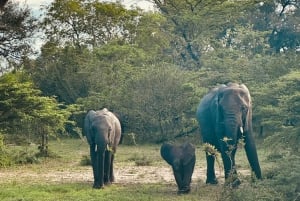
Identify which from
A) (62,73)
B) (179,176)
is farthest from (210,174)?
(62,73)

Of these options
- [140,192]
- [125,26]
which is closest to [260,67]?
[125,26]

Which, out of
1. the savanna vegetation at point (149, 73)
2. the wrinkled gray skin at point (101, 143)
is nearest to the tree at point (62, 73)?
the savanna vegetation at point (149, 73)

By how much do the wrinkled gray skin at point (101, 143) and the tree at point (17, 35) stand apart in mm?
8042

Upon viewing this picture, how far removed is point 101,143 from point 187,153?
204cm

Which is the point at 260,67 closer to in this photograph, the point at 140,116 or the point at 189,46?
the point at 140,116

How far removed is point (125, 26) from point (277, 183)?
27.7 meters

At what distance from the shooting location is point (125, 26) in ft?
123

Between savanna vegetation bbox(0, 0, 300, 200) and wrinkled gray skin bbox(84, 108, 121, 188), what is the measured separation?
506 millimetres

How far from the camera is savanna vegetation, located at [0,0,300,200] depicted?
15.8m

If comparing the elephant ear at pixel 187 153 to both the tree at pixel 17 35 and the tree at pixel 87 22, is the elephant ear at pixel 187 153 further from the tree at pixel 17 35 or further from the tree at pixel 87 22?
the tree at pixel 87 22

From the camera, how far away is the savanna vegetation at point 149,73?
51.9 feet

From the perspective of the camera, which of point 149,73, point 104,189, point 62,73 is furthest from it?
point 62,73

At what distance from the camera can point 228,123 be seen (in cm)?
1256

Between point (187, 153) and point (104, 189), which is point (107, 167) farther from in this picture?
point (187, 153)
